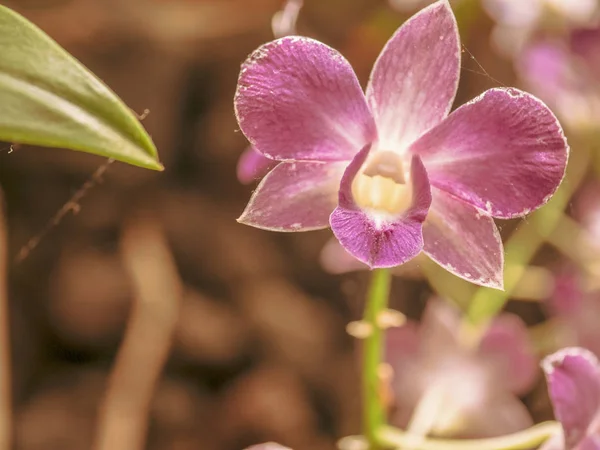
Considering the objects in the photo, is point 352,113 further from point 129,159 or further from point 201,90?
point 201,90

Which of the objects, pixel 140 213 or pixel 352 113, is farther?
pixel 140 213

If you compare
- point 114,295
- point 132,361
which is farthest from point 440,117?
point 114,295

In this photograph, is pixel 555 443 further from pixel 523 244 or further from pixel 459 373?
pixel 523 244

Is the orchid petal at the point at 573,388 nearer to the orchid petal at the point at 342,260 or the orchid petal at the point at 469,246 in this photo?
the orchid petal at the point at 469,246

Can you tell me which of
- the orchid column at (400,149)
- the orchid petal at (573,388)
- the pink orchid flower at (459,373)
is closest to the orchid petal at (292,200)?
the orchid column at (400,149)

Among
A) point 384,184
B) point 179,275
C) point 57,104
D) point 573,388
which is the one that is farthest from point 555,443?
point 179,275
